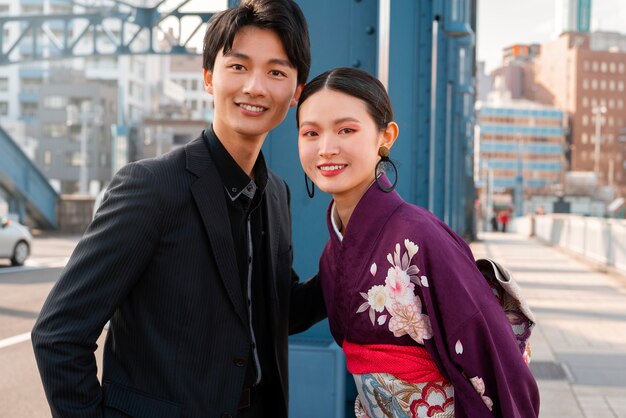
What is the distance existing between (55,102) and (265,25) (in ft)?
238

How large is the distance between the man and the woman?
166 millimetres

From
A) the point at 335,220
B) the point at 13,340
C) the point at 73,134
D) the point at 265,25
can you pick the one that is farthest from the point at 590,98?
the point at 265,25

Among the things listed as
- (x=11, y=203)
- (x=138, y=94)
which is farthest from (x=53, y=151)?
(x=11, y=203)

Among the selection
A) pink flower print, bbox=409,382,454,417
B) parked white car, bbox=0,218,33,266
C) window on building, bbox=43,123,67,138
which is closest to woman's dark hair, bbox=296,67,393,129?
pink flower print, bbox=409,382,454,417

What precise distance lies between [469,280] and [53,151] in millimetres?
70475

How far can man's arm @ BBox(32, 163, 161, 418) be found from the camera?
1.72 m

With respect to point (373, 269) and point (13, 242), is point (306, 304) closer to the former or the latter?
point (373, 269)

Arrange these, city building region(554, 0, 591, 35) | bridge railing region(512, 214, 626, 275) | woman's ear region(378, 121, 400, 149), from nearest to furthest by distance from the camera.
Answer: woman's ear region(378, 121, 400, 149)
bridge railing region(512, 214, 626, 275)
city building region(554, 0, 591, 35)

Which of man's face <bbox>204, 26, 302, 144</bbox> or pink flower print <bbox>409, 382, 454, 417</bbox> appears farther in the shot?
man's face <bbox>204, 26, 302, 144</bbox>

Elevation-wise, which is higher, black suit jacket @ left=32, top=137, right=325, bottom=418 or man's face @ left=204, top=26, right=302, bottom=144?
man's face @ left=204, top=26, right=302, bottom=144

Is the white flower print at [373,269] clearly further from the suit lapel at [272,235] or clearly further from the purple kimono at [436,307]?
the suit lapel at [272,235]

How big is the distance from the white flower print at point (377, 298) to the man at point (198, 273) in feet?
1.01

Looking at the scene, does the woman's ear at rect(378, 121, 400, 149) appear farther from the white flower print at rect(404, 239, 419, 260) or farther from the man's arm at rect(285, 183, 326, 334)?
the man's arm at rect(285, 183, 326, 334)

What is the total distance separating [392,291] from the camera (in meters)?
1.83
